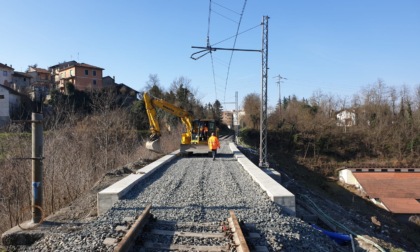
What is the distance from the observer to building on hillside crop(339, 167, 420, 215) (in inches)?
926

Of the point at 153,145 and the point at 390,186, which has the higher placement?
the point at 153,145

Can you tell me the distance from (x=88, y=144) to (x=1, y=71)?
5332cm

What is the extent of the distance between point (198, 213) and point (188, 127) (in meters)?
15.7

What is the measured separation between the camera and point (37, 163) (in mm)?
7371

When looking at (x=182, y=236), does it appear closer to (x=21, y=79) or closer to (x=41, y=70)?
(x=21, y=79)

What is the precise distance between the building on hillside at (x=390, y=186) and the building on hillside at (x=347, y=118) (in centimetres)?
2086

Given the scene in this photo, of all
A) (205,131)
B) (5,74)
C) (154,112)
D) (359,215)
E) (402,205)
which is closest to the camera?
(359,215)

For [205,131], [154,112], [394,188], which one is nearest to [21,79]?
[154,112]

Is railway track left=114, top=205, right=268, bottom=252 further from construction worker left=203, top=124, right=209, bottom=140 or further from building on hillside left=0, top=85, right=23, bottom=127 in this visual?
building on hillside left=0, top=85, right=23, bottom=127

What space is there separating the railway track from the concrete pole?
238 centimetres

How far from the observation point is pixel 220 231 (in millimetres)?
6441

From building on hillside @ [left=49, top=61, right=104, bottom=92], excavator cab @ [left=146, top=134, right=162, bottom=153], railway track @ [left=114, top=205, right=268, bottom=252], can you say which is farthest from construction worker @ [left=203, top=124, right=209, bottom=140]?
building on hillside @ [left=49, top=61, right=104, bottom=92]

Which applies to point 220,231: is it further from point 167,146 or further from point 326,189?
point 326,189

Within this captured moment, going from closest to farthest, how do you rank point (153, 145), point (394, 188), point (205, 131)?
point (153, 145)
point (205, 131)
point (394, 188)
